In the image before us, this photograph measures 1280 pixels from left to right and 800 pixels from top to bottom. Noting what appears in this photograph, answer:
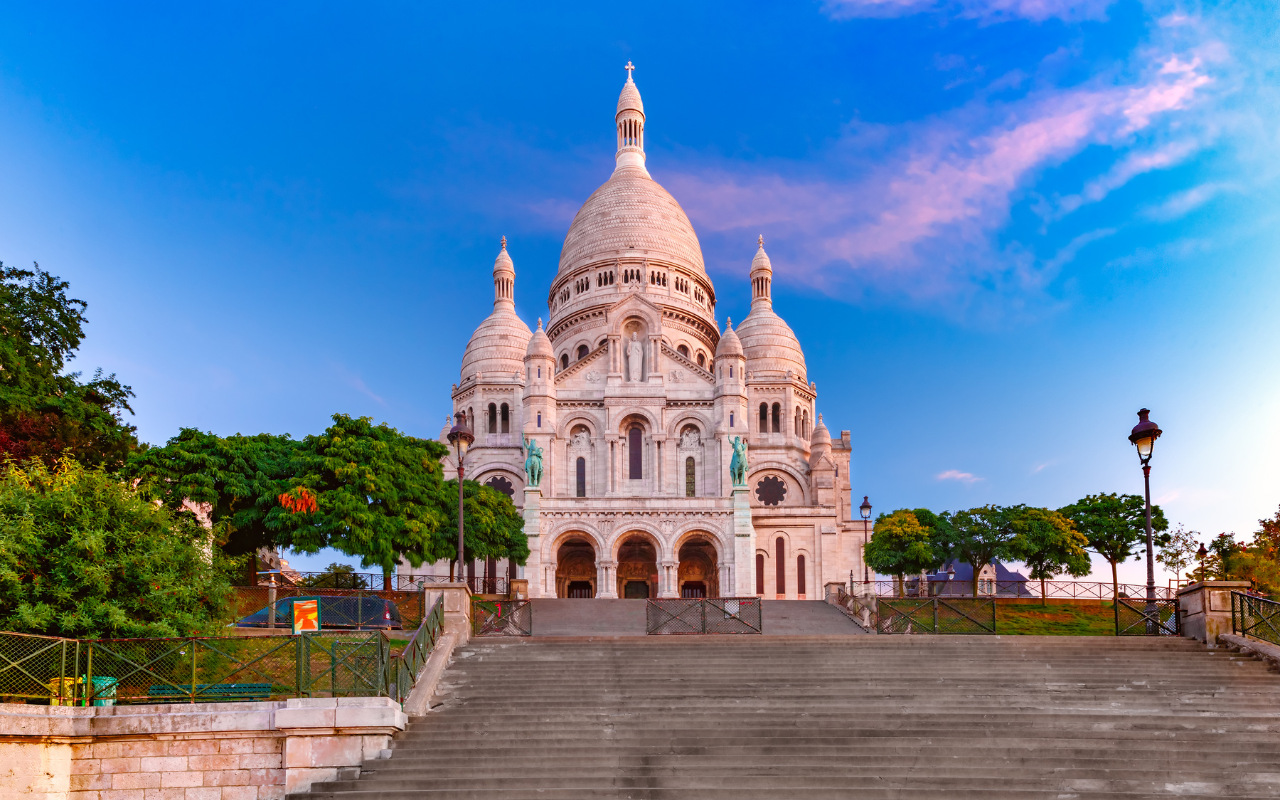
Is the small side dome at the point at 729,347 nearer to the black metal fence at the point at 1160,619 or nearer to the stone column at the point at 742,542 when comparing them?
the stone column at the point at 742,542

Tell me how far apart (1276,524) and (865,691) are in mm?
25609

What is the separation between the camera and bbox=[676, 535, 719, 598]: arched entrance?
5381 cm

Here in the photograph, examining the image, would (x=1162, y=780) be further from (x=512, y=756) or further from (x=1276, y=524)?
(x=1276, y=524)

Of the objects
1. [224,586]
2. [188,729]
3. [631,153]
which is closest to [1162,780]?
[188,729]

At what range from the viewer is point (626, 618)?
34062 millimetres

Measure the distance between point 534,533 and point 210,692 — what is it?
32253 millimetres

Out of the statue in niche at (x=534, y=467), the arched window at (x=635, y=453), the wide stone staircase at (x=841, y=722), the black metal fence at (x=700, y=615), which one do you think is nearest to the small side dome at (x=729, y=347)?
the arched window at (x=635, y=453)

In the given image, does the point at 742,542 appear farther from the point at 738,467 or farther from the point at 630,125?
the point at 630,125

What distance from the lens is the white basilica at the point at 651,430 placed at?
5031 cm

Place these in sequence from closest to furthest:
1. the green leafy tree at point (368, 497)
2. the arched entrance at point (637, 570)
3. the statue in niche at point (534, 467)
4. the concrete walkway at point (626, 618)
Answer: the concrete walkway at point (626, 618) → the green leafy tree at point (368, 497) → the statue in niche at point (534, 467) → the arched entrance at point (637, 570)

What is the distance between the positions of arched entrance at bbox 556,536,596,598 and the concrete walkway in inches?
606

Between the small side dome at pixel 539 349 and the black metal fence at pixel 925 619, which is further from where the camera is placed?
the small side dome at pixel 539 349

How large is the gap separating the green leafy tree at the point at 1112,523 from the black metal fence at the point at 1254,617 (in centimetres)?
2254

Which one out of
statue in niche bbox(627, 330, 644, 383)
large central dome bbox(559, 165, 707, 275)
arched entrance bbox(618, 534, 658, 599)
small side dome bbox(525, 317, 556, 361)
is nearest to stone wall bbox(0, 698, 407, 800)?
arched entrance bbox(618, 534, 658, 599)
